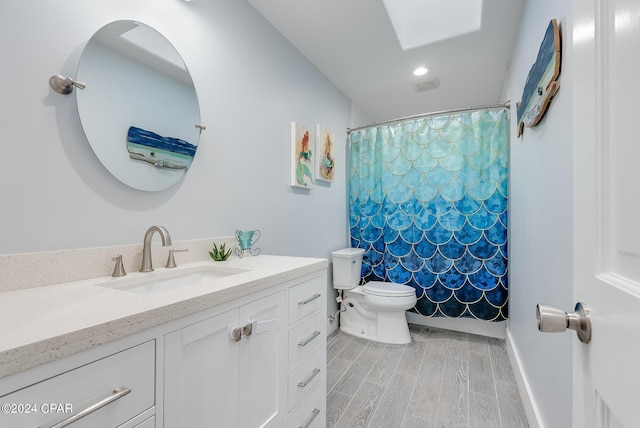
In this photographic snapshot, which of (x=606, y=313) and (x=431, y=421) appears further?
(x=431, y=421)

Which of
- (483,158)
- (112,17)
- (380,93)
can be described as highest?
(380,93)

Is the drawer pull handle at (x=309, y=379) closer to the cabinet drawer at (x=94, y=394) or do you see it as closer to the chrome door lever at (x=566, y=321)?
the cabinet drawer at (x=94, y=394)

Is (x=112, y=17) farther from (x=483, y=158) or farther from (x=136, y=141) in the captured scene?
(x=483, y=158)

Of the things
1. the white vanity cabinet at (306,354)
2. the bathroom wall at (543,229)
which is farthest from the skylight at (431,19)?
the white vanity cabinet at (306,354)

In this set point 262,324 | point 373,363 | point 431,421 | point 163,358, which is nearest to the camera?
point 163,358

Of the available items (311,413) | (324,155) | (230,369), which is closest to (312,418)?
(311,413)

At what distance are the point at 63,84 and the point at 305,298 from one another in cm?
116

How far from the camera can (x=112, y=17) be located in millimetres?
1084

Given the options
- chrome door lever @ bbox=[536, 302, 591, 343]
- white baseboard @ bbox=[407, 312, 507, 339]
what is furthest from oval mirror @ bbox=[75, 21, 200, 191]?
white baseboard @ bbox=[407, 312, 507, 339]

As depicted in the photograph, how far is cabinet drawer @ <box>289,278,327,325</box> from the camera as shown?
3.78ft

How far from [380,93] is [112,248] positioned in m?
2.76

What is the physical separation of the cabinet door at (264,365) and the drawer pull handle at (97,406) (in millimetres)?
349

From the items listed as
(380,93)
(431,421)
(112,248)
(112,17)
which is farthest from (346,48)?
(431,421)

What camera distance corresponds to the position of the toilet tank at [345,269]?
2.53 meters
